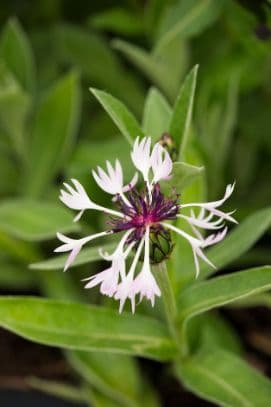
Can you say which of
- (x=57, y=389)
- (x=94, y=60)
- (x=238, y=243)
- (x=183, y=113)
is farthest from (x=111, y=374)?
(x=94, y=60)

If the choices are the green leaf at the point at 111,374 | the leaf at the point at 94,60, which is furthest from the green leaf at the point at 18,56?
the green leaf at the point at 111,374

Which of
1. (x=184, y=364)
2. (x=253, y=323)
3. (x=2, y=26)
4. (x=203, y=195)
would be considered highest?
(x=2, y=26)

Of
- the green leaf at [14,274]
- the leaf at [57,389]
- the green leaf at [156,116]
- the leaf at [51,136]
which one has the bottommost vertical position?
the leaf at [57,389]

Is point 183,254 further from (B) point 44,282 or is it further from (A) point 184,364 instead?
(B) point 44,282

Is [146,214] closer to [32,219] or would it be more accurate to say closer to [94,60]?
[32,219]

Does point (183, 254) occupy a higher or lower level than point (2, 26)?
lower

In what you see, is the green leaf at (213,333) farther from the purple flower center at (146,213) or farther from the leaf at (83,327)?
the purple flower center at (146,213)

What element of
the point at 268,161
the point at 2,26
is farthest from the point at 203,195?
the point at 2,26

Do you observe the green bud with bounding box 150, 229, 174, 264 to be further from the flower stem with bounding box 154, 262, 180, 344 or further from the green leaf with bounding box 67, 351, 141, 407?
the green leaf with bounding box 67, 351, 141, 407
